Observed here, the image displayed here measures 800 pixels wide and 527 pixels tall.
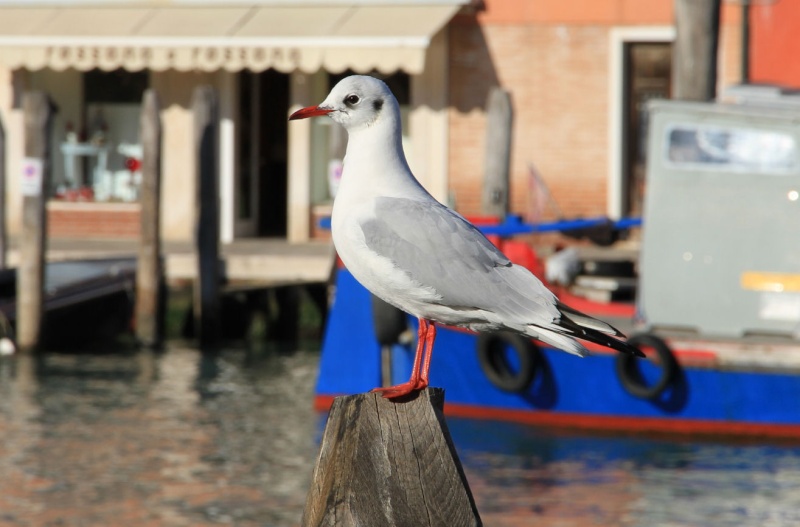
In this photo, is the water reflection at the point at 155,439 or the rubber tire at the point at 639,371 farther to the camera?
the rubber tire at the point at 639,371

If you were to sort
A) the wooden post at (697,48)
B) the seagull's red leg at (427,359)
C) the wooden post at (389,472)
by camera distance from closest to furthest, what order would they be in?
the wooden post at (389,472) → the seagull's red leg at (427,359) → the wooden post at (697,48)

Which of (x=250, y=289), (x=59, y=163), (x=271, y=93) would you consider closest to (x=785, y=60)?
(x=250, y=289)

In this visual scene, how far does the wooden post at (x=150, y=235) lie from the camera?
15.1 meters

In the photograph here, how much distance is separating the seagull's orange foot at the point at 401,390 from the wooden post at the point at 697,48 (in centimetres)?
858

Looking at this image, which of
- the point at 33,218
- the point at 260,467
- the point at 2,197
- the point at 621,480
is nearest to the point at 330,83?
the point at 2,197

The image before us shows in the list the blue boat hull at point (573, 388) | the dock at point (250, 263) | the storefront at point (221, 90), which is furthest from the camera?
the storefront at point (221, 90)

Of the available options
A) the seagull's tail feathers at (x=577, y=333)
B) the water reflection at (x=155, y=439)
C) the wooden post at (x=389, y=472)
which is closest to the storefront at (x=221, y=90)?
the water reflection at (x=155, y=439)

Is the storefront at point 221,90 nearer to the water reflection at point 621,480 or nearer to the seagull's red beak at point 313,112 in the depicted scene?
the water reflection at point 621,480

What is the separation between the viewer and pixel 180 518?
890 centimetres

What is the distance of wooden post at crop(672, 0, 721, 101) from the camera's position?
38.6 ft

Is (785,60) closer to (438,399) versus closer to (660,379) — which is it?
(660,379)

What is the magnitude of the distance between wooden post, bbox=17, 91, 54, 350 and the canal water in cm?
162

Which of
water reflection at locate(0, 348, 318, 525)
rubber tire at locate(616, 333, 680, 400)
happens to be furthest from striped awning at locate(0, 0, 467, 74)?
rubber tire at locate(616, 333, 680, 400)

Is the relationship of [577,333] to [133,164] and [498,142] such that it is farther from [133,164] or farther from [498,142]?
[133,164]
